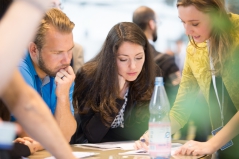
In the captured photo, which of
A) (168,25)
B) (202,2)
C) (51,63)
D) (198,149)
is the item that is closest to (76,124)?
(51,63)

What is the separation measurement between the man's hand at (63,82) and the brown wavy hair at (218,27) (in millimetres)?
738

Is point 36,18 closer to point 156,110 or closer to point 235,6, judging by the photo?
point 156,110

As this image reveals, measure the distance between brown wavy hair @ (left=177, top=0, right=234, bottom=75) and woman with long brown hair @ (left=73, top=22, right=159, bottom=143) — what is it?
534 mm

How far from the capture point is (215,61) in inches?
86.0

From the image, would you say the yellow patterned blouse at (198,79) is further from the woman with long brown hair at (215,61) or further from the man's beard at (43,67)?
the man's beard at (43,67)

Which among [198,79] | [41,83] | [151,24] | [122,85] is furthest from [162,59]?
[41,83]

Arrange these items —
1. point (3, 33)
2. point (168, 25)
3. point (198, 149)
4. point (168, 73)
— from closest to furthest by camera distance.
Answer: point (3, 33) < point (198, 149) < point (168, 73) < point (168, 25)

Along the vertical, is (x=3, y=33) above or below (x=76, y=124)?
above

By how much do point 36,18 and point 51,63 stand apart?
1.78 m

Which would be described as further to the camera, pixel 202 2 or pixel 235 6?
pixel 235 6

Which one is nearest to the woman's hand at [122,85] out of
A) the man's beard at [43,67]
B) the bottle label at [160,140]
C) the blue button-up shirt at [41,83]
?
the blue button-up shirt at [41,83]

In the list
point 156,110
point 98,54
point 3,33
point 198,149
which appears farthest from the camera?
point 98,54

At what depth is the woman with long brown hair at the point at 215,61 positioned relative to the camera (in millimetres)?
2080

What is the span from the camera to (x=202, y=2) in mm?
2074
